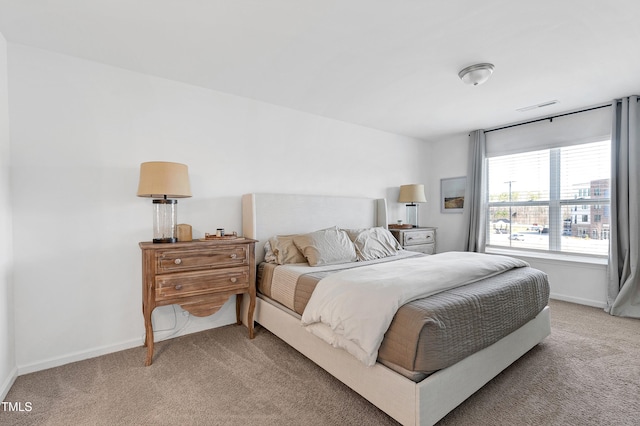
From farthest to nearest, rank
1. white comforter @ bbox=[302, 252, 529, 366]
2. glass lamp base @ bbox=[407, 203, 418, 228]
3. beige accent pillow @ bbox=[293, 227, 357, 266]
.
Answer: glass lamp base @ bbox=[407, 203, 418, 228]
beige accent pillow @ bbox=[293, 227, 357, 266]
white comforter @ bbox=[302, 252, 529, 366]

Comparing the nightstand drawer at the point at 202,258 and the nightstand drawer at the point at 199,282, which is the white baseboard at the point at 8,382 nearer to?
the nightstand drawer at the point at 199,282

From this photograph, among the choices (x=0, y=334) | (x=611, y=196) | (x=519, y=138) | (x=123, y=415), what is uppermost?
(x=519, y=138)

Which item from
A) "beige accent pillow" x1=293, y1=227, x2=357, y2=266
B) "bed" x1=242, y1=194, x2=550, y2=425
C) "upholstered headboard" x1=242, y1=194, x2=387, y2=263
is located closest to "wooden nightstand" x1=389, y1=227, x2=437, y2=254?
"upholstered headboard" x1=242, y1=194, x2=387, y2=263

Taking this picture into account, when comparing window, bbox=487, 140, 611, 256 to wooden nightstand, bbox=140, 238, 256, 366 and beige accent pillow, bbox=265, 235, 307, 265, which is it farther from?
wooden nightstand, bbox=140, 238, 256, 366

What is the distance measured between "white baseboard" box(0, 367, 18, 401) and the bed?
173 cm

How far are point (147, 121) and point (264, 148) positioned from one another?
1.15 metres

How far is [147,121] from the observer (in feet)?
8.82

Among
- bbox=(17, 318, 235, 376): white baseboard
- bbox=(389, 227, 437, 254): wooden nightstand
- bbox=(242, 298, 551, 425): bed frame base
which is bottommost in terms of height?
bbox=(17, 318, 235, 376): white baseboard

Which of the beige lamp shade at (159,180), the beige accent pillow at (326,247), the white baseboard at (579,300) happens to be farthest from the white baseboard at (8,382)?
the white baseboard at (579,300)

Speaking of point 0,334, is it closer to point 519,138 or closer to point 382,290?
point 382,290

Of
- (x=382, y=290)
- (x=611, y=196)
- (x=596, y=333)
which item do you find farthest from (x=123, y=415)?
(x=611, y=196)

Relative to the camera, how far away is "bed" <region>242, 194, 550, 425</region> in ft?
5.03

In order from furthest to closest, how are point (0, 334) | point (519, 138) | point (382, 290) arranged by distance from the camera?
point (519, 138) → point (0, 334) → point (382, 290)

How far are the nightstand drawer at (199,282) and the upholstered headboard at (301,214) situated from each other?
1.65 ft
